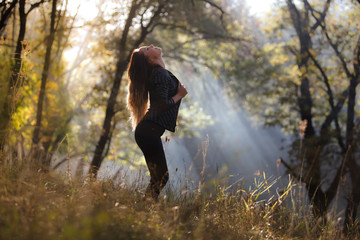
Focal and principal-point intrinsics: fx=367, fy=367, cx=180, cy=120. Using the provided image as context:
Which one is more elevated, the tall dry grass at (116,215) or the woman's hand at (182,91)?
the woman's hand at (182,91)

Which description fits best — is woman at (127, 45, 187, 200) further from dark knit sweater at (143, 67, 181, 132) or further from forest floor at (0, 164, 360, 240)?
forest floor at (0, 164, 360, 240)

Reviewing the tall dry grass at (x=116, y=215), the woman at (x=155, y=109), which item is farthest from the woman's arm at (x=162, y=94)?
the tall dry grass at (x=116, y=215)

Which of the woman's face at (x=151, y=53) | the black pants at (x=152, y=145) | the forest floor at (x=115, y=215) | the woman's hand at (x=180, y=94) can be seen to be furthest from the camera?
the woman's face at (x=151, y=53)

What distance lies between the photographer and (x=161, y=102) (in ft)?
10.5

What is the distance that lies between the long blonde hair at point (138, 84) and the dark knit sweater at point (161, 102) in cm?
21

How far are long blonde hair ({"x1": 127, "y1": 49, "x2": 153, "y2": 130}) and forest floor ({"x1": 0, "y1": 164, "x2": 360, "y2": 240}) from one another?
813mm

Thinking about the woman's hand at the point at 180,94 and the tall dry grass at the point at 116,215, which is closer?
the tall dry grass at the point at 116,215

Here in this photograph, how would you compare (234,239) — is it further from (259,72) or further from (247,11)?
(247,11)

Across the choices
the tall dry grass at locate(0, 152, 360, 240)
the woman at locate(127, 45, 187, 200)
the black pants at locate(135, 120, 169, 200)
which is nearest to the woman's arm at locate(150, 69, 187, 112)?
the woman at locate(127, 45, 187, 200)

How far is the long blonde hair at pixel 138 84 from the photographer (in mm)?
3543

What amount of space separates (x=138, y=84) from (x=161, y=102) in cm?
51

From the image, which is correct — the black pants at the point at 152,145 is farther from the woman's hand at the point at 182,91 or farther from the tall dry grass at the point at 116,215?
the woman's hand at the point at 182,91

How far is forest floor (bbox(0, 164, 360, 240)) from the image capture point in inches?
70.0

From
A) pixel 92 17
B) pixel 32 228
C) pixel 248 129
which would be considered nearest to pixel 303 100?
pixel 92 17
